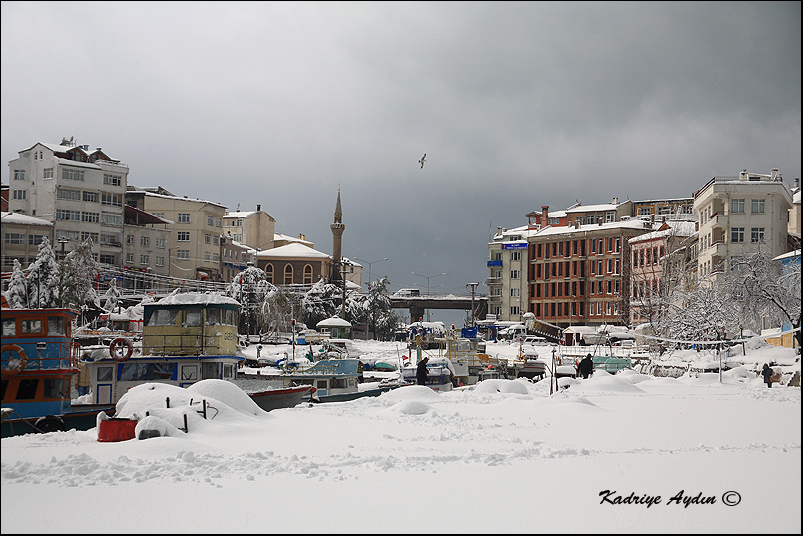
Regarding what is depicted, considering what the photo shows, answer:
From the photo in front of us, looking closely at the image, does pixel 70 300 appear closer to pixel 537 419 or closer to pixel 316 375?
pixel 316 375

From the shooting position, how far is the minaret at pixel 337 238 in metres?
95.0

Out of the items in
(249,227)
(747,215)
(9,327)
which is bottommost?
(9,327)

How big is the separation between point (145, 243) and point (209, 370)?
49132 millimetres

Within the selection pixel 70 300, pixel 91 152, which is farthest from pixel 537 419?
pixel 91 152

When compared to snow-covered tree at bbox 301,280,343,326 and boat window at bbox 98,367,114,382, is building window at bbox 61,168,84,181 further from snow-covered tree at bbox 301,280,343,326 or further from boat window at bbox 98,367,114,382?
boat window at bbox 98,367,114,382

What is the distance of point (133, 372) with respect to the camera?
23.5m

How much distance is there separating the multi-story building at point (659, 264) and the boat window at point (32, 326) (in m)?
18.8

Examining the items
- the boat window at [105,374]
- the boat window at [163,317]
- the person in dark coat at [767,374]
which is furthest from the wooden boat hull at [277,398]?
the person in dark coat at [767,374]

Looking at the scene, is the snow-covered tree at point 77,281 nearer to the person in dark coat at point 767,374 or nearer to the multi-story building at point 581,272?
the person in dark coat at point 767,374

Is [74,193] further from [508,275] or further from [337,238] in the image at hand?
[508,275]

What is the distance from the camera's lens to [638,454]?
10.1 meters

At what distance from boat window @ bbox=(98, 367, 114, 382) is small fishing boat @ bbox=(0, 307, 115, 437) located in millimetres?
5833

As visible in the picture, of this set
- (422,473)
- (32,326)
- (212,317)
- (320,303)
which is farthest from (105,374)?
(320,303)

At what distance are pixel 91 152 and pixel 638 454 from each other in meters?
65.1
